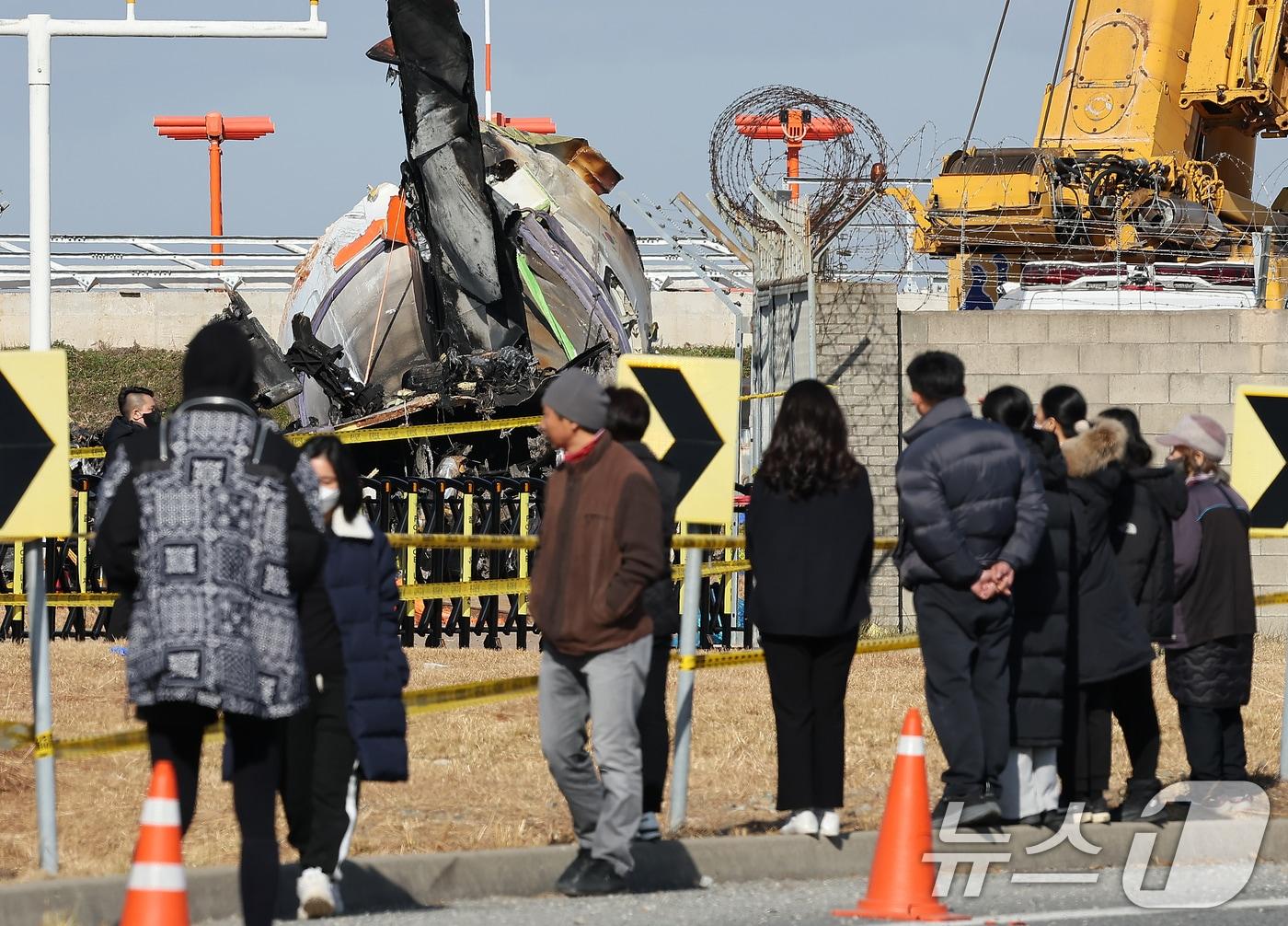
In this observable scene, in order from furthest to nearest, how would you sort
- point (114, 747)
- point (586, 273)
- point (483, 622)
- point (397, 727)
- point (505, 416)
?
1. point (586, 273)
2. point (505, 416)
3. point (483, 622)
4. point (114, 747)
5. point (397, 727)

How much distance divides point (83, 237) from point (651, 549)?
30.9m

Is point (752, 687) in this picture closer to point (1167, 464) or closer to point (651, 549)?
point (1167, 464)

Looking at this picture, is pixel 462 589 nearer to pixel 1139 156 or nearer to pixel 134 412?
pixel 134 412

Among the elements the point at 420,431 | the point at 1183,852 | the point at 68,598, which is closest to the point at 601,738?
the point at 1183,852

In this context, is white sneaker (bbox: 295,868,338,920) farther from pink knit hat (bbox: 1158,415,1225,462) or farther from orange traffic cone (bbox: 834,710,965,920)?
pink knit hat (bbox: 1158,415,1225,462)

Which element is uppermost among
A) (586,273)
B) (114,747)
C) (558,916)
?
(586,273)

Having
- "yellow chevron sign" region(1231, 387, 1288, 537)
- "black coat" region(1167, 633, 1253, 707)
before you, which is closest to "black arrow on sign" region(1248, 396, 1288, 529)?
"yellow chevron sign" region(1231, 387, 1288, 537)

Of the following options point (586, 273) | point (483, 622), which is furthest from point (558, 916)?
point (586, 273)

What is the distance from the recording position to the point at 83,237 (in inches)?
1419

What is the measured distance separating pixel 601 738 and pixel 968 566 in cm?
149

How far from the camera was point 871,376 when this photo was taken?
1570 centimetres

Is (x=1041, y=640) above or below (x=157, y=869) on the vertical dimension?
above

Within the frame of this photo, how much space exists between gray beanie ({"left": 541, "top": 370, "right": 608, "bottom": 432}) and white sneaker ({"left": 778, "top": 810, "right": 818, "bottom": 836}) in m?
1.62

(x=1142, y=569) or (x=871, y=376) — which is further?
(x=871, y=376)
